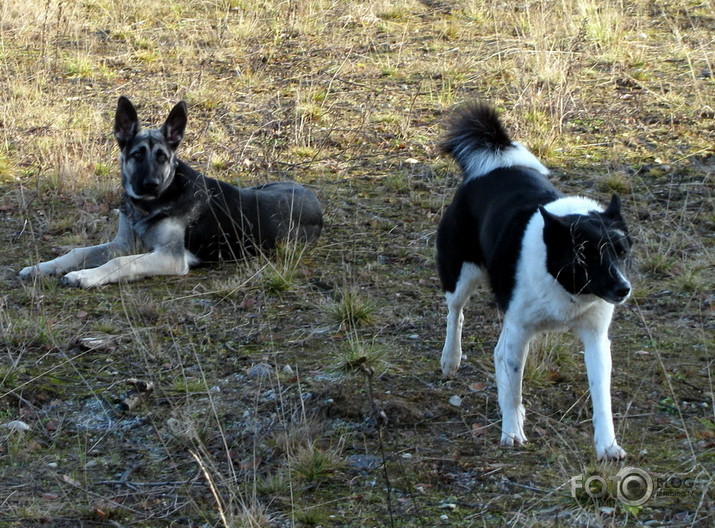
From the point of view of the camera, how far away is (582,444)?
402 centimetres

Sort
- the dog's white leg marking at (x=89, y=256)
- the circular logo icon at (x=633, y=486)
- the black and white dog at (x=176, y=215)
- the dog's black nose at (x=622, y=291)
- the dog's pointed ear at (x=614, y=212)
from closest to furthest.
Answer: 1. the circular logo icon at (x=633, y=486)
2. the dog's black nose at (x=622, y=291)
3. the dog's pointed ear at (x=614, y=212)
4. the dog's white leg marking at (x=89, y=256)
5. the black and white dog at (x=176, y=215)

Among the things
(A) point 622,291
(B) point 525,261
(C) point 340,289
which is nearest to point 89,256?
(C) point 340,289

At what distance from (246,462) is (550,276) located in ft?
4.94

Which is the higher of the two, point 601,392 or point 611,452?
point 601,392

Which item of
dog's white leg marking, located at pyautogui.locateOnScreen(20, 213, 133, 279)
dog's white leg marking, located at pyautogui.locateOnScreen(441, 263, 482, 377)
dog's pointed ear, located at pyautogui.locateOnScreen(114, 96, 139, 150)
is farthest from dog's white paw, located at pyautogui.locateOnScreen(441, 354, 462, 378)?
dog's pointed ear, located at pyautogui.locateOnScreen(114, 96, 139, 150)

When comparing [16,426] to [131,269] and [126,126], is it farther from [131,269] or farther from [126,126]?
[126,126]

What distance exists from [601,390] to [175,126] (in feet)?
13.4

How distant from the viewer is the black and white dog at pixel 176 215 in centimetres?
657

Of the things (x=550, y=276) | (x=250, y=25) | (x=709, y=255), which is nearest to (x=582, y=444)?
(x=550, y=276)

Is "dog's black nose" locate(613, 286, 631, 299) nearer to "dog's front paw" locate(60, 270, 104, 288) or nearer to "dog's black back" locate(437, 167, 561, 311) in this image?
"dog's black back" locate(437, 167, 561, 311)

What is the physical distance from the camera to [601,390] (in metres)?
3.88

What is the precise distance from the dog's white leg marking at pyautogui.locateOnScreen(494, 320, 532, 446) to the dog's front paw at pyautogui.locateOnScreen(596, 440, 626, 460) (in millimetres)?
382

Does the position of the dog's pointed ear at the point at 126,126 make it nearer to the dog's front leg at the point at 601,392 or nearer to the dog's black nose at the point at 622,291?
Result: the dog's front leg at the point at 601,392

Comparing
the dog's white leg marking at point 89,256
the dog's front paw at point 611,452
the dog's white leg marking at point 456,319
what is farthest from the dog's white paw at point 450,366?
A: the dog's white leg marking at point 89,256
